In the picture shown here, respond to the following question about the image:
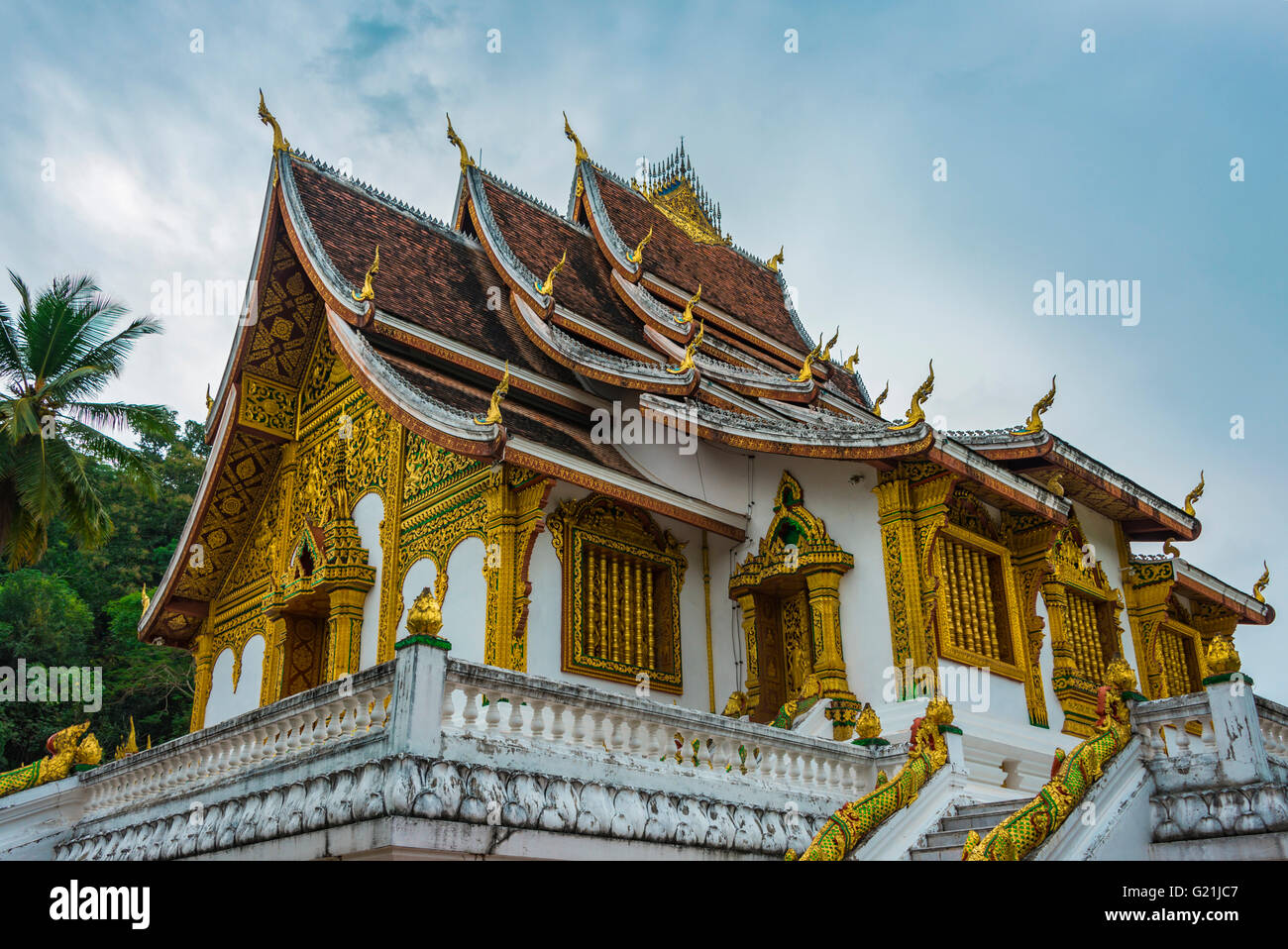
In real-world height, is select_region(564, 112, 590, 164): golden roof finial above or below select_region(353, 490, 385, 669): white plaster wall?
above

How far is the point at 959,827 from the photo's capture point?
6941 millimetres

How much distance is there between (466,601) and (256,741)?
342 cm

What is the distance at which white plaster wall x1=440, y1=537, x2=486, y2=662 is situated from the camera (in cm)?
975

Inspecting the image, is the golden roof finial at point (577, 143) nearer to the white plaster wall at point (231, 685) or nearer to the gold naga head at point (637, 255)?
the gold naga head at point (637, 255)

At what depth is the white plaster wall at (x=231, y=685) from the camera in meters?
12.8

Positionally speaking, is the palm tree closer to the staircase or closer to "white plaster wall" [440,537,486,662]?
"white plaster wall" [440,537,486,662]

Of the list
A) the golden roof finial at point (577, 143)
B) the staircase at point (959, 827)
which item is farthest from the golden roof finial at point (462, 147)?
the staircase at point (959, 827)

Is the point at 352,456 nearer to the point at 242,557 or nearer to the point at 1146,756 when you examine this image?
the point at 242,557

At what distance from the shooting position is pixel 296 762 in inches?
236

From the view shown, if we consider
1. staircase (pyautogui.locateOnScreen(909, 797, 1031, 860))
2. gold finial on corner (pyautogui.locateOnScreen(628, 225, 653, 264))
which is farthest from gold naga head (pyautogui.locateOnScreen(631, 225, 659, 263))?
staircase (pyautogui.locateOnScreen(909, 797, 1031, 860))

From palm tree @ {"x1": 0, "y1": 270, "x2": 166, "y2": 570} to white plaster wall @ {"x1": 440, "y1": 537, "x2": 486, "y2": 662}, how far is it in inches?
199

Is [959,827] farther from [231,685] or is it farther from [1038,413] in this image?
[231,685]

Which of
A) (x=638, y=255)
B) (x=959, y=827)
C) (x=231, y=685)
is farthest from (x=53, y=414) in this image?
(x=959, y=827)
